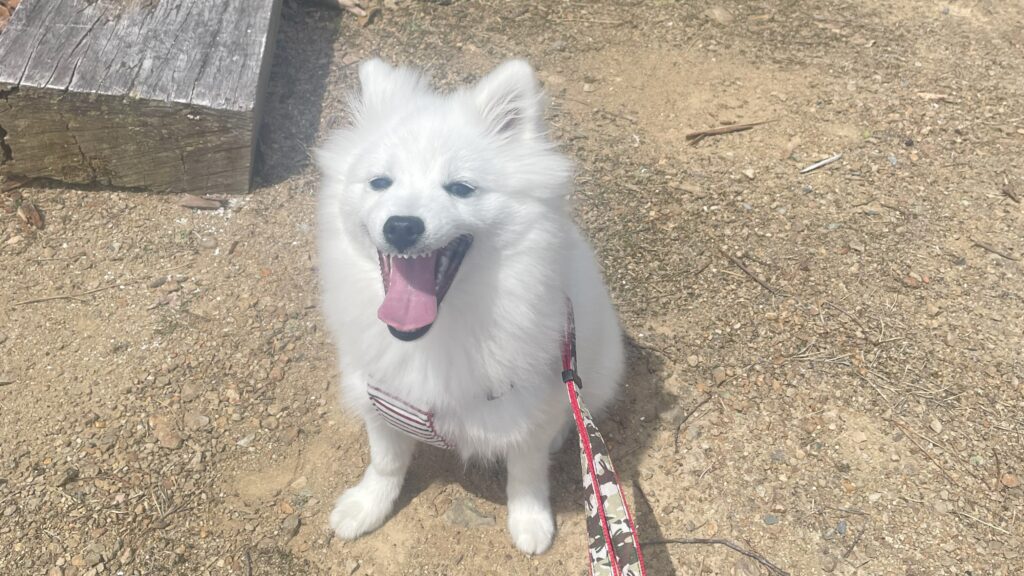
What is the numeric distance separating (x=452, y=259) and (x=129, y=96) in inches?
97.5

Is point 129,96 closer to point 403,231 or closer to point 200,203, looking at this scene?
point 200,203

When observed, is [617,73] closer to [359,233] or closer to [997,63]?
[997,63]

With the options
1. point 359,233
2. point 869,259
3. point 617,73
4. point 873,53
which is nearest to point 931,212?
point 869,259

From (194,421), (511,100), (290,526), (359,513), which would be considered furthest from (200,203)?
(511,100)

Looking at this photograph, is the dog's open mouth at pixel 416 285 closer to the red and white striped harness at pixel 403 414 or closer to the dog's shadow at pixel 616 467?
the red and white striped harness at pixel 403 414

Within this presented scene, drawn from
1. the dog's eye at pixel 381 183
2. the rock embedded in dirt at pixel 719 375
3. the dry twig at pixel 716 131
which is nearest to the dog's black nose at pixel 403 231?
the dog's eye at pixel 381 183

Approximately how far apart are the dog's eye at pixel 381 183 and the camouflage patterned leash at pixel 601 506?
68 centimetres

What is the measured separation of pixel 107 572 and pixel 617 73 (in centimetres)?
404

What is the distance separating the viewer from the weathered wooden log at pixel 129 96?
355 cm

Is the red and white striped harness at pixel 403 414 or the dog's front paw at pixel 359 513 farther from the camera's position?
the dog's front paw at pixel 359 513

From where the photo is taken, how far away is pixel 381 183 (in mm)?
2016

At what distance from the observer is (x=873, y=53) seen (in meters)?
5.10

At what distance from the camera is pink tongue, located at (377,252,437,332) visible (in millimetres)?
1891

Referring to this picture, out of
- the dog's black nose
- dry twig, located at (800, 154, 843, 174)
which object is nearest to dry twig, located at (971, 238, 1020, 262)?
dry twig, located at (800, 154, 843, 174)
